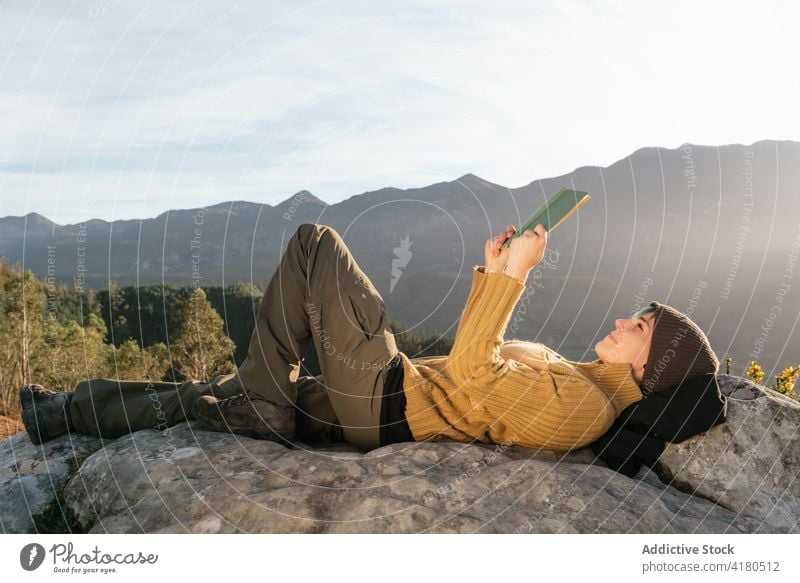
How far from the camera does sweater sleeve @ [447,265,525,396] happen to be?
4.97m

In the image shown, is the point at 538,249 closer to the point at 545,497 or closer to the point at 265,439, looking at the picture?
the point at 545,497

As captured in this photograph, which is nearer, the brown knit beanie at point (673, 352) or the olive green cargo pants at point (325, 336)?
the brown knit beanie at point (673, 352)

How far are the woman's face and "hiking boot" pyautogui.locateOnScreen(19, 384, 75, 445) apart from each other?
4.48 m

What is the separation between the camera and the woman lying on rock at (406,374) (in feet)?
17.3

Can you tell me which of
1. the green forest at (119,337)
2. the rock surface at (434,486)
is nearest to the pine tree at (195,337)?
the green forest at (119,337)

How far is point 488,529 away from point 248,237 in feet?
288

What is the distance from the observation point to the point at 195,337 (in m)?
26.7

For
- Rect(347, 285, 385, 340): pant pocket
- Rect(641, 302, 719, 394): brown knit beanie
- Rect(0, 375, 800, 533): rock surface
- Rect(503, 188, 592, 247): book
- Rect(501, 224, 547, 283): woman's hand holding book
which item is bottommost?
Rect(0, 375, 800, 533): rock surface

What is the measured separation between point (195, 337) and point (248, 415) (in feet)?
72.0

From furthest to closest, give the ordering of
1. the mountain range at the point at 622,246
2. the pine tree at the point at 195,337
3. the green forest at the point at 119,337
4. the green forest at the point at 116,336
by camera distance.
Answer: the mountain range at the point at 622,246, the pine tree at the point at 195,337, the green forest at the point at 116,336, the green forest at the point at 119,337

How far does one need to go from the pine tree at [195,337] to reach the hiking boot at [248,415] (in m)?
20.9
